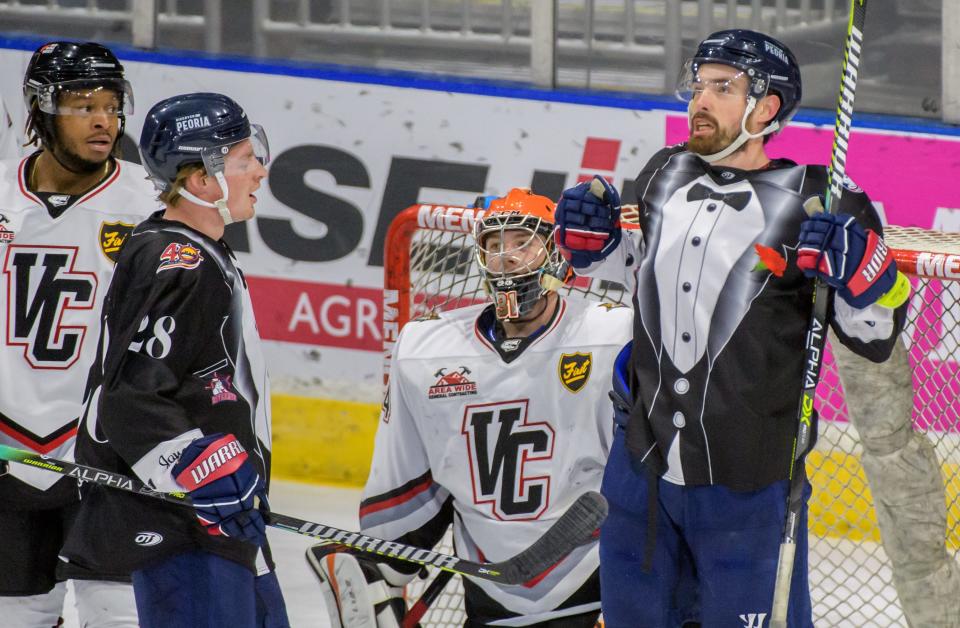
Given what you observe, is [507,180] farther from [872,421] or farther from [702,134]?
[702,134]

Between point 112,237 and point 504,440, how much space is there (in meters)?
0.84

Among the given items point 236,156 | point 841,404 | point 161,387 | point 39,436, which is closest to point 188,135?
point 236,156

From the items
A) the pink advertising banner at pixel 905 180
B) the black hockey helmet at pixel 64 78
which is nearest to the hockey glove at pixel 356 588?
the black hockey helmet at pixel 64 78

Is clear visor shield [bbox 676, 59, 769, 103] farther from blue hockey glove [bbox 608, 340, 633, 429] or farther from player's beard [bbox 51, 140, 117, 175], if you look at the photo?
player's beard [bbox 51, 140, 117, 175]

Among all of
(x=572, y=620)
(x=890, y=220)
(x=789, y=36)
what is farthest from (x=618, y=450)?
(x=789, y=36)

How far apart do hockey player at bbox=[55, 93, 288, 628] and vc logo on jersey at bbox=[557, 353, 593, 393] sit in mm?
611

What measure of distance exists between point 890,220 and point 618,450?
177 cm

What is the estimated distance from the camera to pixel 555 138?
4414 mm

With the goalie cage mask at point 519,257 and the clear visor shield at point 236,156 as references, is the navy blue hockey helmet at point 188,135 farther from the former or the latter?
the goalie cage mask at point 519,257

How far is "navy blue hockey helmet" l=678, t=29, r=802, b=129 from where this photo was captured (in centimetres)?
254

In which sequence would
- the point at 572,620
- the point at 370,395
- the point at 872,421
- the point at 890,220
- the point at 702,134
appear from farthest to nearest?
the point at 370,395 < the point at 890,220 < the point at 872,421 < the point at 572,620 < the point at 702,134

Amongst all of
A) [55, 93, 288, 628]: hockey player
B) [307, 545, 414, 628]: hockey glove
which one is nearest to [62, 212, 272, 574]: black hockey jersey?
[55, 93, 288, 628]: hockey player

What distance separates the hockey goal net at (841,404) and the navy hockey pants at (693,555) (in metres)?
0.73

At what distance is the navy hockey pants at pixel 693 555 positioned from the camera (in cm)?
250
